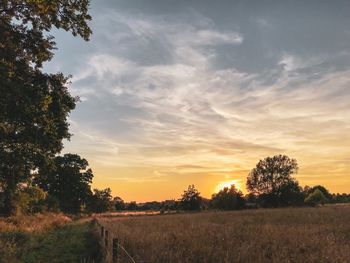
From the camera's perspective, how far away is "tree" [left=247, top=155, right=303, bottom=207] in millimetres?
117250

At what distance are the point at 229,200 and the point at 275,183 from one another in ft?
57.0

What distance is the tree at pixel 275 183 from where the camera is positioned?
11725cm

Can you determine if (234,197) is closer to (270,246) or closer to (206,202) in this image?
(206,202)

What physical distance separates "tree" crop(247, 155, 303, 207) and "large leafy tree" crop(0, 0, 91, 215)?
97613mm

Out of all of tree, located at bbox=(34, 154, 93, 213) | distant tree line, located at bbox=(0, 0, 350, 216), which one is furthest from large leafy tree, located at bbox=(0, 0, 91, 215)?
tree, located at bbox=(34, 154, 93, 213)

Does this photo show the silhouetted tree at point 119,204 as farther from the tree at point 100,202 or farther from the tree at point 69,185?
the tree at point 69,185

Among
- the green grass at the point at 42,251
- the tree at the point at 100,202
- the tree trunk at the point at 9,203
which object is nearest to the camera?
the green grass at the point at 42,251

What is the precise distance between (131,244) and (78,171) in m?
103

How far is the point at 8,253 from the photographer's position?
50.6ft

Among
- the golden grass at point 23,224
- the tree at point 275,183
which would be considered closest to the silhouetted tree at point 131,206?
the tree at point 275,183

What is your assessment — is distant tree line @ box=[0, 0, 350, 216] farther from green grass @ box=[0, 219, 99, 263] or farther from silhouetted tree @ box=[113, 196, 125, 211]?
silhouetted tree @ box=[113, 196, 125, 211]

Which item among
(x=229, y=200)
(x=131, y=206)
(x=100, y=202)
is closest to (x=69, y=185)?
(x=100, y=202)

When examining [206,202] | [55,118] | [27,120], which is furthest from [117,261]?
[206,202]

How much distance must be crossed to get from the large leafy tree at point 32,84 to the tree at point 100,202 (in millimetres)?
96968
